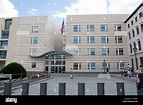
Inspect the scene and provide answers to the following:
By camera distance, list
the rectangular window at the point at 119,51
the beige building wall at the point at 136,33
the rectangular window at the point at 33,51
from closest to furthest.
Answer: the beige building wall at the point at 136,33 < the rectangular window at the point at 119,51 < the rectangular window at the point at 33,51

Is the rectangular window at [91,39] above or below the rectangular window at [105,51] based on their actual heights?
above

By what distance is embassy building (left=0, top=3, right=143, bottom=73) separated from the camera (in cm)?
2995

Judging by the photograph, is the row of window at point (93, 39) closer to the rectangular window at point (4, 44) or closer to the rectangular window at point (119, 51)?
the rectangular window at point (119, 51)

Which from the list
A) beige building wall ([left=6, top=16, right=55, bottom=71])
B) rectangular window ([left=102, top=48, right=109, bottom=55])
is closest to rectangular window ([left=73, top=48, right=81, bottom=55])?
rectangular window ([left=102, top=48, right=109, bottom=55])

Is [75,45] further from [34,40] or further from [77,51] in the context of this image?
[34,40]

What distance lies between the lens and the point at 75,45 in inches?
1212

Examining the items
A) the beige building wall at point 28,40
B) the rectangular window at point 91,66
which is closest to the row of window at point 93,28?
the beige building wall at point 28,40

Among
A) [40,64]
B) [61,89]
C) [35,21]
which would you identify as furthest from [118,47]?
[61,89]

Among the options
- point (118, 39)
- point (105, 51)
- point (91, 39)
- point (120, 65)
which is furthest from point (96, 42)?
point (120, 65)

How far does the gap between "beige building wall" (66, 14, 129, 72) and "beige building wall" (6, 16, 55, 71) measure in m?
5.42

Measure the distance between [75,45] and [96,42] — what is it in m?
5.17

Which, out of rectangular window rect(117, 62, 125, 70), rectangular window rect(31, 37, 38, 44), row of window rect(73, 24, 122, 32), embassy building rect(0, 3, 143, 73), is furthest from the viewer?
rectangular window rect(31, 37, 38, 44)

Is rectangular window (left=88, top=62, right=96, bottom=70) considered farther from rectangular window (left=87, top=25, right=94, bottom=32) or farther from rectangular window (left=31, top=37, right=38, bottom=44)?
rectangular window (left=31, top=37, right=38, bottom=44)

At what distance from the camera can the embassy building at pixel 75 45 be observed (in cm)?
2995
